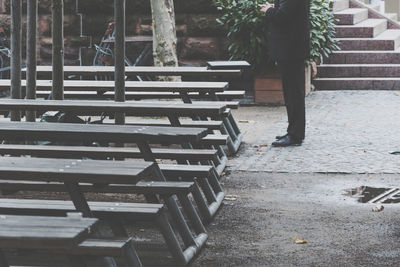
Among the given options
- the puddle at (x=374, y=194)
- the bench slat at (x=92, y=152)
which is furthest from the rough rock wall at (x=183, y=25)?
the bench slat at (x=92, y=152)

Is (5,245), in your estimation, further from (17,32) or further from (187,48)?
(187,48)

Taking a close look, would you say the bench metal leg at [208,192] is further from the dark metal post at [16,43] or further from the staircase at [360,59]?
the staircase at [360,59]

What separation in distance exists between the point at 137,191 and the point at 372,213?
2.17m

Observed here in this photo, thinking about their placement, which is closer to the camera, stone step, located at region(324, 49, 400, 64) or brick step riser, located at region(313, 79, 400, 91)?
brick step riser, located at region(313, 79, 400, 91)

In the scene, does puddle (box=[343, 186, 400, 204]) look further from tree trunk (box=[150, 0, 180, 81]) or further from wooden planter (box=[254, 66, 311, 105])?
wooden planter (box=[254, 66, 311, 105])

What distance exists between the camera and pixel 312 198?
7473 mm

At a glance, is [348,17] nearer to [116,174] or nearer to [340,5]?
[340,5]

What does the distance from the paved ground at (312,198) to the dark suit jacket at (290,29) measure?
1055 millimetres

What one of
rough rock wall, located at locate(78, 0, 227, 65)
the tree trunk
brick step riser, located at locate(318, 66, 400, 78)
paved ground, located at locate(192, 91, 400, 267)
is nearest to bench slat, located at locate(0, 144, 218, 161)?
paved ground, located at locate(192, 91, 400, 267)

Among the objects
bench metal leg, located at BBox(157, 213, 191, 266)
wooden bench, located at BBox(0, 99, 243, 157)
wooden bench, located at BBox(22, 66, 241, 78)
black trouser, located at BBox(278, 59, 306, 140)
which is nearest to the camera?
bench metal leg, located at BBox(157, 213, 191, 266)

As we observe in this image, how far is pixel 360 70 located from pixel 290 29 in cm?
657

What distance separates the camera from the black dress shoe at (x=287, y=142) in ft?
33.2

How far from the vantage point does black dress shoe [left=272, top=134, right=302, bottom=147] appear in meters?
10.1

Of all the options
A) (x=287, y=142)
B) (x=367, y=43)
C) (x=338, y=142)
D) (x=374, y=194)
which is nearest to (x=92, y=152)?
(x=374, y=194)
